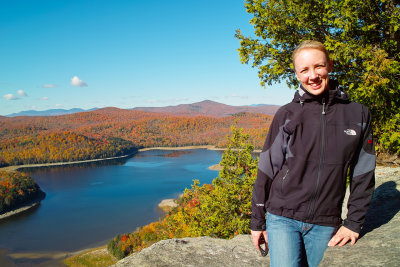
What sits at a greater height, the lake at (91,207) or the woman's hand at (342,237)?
the woman's hand at (342,237)

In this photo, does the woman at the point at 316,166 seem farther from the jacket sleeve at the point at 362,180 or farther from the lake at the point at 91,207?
the lake at the point at 91,207

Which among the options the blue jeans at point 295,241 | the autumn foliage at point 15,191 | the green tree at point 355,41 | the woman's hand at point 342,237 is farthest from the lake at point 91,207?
the woman's hand at point 342,237

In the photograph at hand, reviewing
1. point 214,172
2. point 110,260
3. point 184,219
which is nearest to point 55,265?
point 110,260

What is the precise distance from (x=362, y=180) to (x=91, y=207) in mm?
64948

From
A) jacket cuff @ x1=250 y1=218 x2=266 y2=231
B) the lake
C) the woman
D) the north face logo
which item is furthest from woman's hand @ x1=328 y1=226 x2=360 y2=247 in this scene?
the lake

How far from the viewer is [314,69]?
2.11 m

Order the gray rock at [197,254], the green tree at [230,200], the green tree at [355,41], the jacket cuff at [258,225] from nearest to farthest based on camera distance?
the jacket cuff at [258,225] → the gray rock at [197,254] → the green tree at [355,41] → the green tree at [230,200]

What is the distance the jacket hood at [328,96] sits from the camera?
6.77 ft

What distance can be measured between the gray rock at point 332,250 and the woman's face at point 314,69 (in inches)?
48.0

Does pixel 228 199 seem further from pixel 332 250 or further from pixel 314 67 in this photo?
pixel 314 67

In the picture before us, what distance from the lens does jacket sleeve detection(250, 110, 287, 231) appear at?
7.07ft

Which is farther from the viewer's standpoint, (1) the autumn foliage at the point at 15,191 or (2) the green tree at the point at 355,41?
(1) the autumn foliage at the point at 15,191

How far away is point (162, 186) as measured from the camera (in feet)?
240

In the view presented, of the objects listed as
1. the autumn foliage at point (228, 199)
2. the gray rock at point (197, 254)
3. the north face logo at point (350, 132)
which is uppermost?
the north face logo at point (350, 132)
